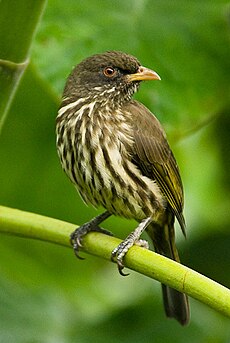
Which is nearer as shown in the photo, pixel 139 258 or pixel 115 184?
pixel 139 258

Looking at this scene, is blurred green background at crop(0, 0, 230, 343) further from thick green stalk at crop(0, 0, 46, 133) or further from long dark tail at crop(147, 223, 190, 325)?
thick green stalk at crop(0, 0, 46, 133)

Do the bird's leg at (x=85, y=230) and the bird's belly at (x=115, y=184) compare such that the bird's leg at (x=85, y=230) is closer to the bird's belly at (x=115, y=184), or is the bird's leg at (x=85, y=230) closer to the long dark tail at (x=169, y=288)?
the bird's belly at (x=115, y=184)

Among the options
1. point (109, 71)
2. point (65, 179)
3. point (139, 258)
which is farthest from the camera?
point (65, 179)

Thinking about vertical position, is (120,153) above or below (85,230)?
above

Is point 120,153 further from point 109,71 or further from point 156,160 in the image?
point 109,71

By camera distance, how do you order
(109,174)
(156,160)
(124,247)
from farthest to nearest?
1. (156,160)
2. (109,174)
3. (124,247)

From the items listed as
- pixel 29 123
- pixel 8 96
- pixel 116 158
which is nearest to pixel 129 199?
pixel 116 158

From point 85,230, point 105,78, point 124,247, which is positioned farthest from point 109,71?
point 124,247

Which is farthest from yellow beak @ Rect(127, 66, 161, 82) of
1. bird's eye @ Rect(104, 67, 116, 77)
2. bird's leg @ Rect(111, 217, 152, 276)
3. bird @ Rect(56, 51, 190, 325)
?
bird's leg @ Rect(111, 217, 152, 276)
